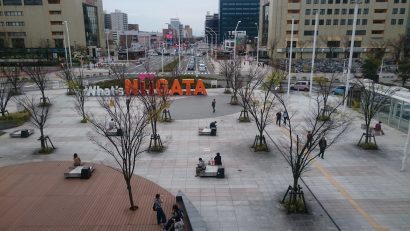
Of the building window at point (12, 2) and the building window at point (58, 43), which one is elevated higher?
the building window at point (12, 2)

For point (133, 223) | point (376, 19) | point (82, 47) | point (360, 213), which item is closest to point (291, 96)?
point (360, 213)

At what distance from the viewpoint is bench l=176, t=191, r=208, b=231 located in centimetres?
1298

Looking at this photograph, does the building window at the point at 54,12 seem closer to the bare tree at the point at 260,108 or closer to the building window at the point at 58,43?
the building window at the point at 58,43

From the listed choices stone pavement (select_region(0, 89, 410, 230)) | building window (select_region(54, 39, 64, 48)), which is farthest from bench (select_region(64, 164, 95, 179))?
building window (select_region(54, 39, 64, 48))

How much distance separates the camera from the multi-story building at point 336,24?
319ft

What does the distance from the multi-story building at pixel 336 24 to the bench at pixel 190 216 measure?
3428 inches

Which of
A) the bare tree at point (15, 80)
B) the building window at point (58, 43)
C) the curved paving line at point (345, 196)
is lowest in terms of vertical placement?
the curved paving line at point (345, 196)

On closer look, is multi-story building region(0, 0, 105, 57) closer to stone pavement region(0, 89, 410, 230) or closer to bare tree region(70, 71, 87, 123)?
bare tree region(70, 71, 87, 123)

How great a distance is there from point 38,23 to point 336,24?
94.9 meters

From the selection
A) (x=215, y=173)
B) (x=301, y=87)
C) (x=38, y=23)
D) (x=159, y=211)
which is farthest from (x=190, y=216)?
(x=38, y=23)

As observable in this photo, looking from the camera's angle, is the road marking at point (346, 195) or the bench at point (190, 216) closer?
the bench at point (190, 216)

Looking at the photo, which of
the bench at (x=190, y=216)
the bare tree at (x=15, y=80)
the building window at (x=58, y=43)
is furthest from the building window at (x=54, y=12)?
the bench at (x=190, y=216)

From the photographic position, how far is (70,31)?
102250 millimetres

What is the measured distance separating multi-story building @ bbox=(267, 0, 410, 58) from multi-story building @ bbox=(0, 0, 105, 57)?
64.6 m
